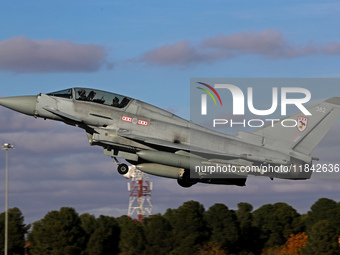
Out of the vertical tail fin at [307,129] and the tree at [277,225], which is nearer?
the vertical tail fin at [307,129]

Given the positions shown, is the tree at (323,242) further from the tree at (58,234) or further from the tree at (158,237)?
the tree at (58,234)

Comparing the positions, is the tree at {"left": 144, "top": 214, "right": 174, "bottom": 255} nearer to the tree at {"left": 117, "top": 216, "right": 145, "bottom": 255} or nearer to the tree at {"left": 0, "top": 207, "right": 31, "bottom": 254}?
the tree at {"left": 117, "top": 216, "right": 145, "bottom": 255}

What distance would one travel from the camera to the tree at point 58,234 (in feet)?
266

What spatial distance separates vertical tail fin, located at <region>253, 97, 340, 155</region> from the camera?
33031 millimetres

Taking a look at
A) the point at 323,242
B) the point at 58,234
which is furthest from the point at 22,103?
the point at 323,242

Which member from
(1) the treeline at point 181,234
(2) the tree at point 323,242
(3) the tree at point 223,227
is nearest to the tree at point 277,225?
(1) the treeline at point 181,234

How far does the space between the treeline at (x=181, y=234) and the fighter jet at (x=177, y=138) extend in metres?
50.0

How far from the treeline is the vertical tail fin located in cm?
4959

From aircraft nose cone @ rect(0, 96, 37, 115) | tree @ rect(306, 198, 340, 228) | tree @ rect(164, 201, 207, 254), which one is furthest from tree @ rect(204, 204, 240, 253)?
aircraft nose cone @ rect(0, 96, 37, 115)

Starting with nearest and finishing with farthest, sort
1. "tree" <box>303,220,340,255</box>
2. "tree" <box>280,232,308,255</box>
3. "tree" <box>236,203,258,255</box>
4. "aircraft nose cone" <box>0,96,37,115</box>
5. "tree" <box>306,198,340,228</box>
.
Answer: "aircraft nose cone" <box>0,96,37,115</box> < "tree" <box>303,220,340,255</box> < "tree" <box>280,232,308,255</box> < "tree" <box>236,203,258,255</box> < "tree" <box>306,198,340,228</box>

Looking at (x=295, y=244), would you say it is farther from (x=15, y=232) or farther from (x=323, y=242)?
(x=15, y=232)

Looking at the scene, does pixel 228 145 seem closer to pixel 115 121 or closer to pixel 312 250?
Answer: pixel 115 121

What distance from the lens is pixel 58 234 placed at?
269 ft

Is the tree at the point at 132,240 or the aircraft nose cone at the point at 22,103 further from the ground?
the aircraft nose cone at the point at 22,103
